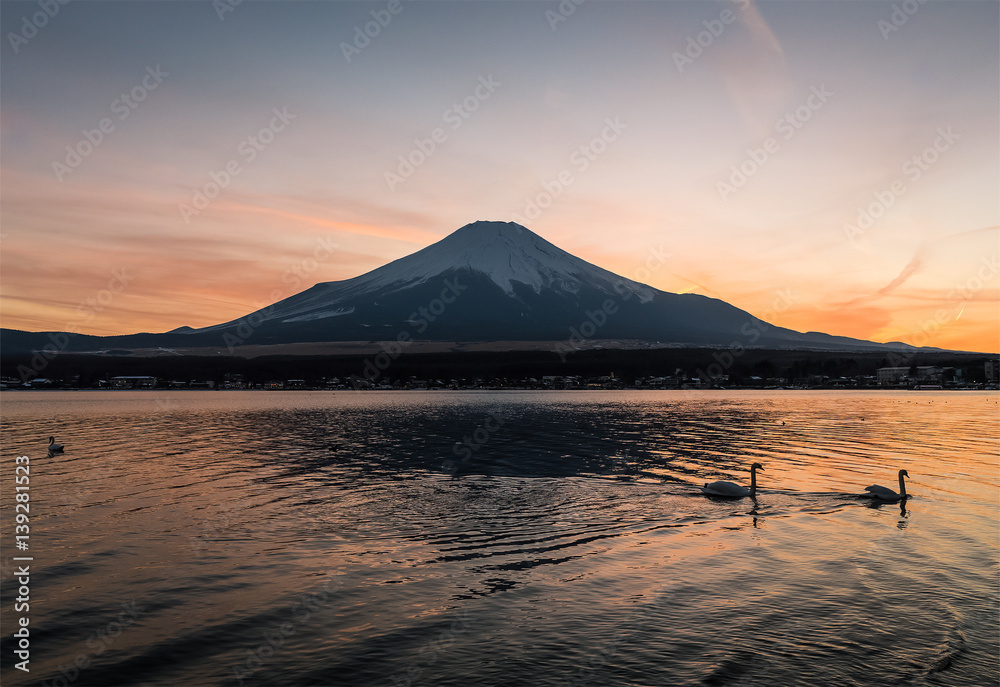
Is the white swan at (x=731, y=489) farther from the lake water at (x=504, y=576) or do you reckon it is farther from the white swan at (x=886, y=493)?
the white swan at (x=886, y=493)

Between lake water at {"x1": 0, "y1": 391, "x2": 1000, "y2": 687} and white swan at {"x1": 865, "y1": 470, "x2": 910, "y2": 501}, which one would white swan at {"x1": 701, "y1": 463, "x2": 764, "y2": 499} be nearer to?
lake water at {"x1": 0, "y1": 391, "x2": 1000, "y2": 687}

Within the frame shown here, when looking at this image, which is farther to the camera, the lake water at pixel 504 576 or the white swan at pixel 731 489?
the white swan at pixel 731 489

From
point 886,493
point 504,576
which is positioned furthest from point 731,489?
point 504,576

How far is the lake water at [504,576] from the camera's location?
38.3 feet

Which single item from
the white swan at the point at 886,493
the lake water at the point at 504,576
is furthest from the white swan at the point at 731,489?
the white swan at the point at 886,493

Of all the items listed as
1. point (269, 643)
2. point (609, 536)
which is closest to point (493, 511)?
point (609, 536)

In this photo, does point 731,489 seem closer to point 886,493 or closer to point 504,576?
point 886,493

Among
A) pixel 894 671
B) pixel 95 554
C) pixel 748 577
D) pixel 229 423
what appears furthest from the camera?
pixel 229 423

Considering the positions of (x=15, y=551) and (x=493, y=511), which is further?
(x=493, y=511)

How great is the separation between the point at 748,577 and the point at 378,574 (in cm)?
1046

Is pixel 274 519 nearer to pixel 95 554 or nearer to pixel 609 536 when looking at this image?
pixel 95 554

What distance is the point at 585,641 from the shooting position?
12.6m

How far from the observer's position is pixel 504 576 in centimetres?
1659

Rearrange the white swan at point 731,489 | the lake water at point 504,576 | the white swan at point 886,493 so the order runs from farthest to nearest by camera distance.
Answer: the white swan at point 731,489 → the white swan at point 886,493 → the lake water at point 504,576
